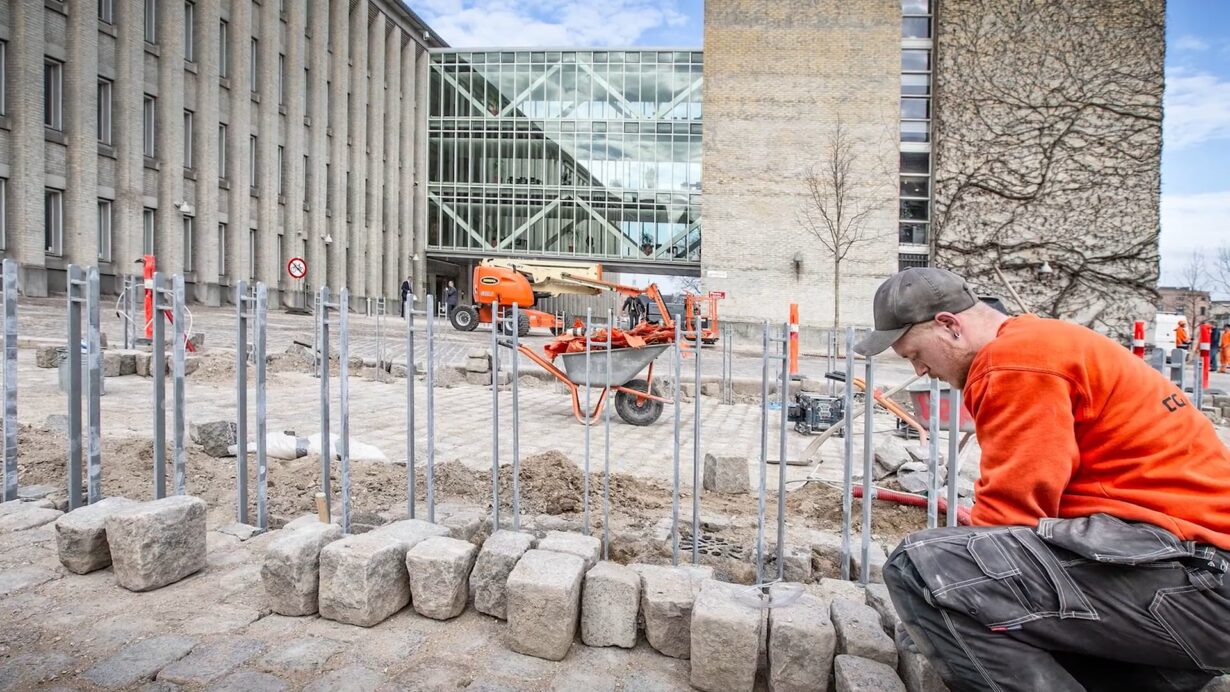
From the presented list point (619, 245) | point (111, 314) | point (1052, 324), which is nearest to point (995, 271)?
point (619, 245)

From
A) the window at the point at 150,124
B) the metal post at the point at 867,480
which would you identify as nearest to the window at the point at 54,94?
the window at the point at 150,124

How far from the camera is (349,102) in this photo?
31.4 metres

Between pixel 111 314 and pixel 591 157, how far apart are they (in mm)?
20756

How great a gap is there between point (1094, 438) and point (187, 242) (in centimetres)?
2646

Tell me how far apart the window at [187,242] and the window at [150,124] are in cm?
221

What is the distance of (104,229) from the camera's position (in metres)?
20.3

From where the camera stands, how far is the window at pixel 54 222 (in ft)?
61.9

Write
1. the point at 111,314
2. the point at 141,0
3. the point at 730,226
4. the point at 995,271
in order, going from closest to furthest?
the point at 111,314, the point at 141,0, the point at 995,271, the point at 730,226

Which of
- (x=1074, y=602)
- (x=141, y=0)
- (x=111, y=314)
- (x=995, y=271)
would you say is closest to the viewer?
(x=1074, y=602)

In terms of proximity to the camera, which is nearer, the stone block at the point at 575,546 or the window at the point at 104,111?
the stone block at the point at 575,546

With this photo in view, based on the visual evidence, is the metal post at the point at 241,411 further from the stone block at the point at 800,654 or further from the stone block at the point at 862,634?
the stone block at the point at 862,634

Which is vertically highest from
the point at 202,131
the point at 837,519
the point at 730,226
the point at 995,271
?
the point at 202,131

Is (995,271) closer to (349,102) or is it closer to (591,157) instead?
(591,157)

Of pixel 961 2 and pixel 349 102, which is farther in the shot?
pixel 349 102
